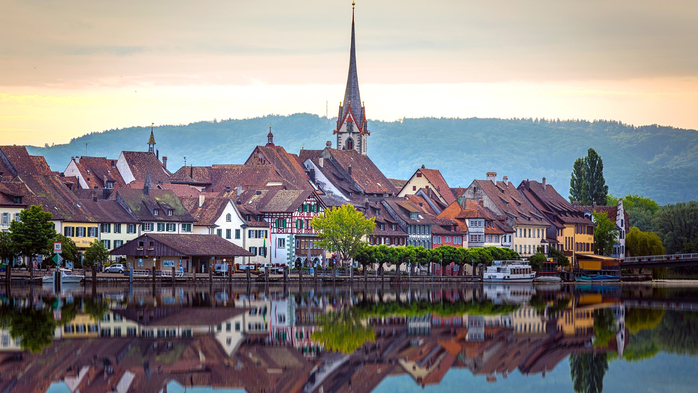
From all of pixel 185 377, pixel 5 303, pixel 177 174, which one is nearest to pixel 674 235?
pixel 177 174

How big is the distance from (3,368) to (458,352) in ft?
64.3

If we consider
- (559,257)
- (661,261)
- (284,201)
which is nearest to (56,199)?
(284,201)

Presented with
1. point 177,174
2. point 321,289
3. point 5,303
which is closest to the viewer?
point 5,303

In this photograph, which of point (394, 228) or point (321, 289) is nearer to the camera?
point (321, 289)

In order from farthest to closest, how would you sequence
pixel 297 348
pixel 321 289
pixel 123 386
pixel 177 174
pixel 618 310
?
1. pixel 177 174
2. pixel 321 289
3. pixel 618 310
4. pixel 297 348
5. pixel 123 386

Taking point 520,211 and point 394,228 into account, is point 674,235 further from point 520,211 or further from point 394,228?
point 394,228

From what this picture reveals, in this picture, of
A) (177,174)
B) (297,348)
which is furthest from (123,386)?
(177,174)

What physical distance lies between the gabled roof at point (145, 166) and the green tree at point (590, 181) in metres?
70.7

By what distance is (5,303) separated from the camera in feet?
239

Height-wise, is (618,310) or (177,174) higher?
(177,174)

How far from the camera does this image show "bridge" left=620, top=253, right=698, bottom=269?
13525 centimetres

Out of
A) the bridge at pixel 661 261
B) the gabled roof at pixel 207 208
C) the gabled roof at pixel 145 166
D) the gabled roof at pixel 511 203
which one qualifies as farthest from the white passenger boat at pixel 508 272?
the gabled roof at pixel 145 166

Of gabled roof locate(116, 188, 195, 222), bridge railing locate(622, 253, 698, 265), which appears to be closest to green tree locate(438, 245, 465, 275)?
bridge railing locate(622, 253, 698, 265)

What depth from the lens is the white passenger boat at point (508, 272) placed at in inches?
5177
